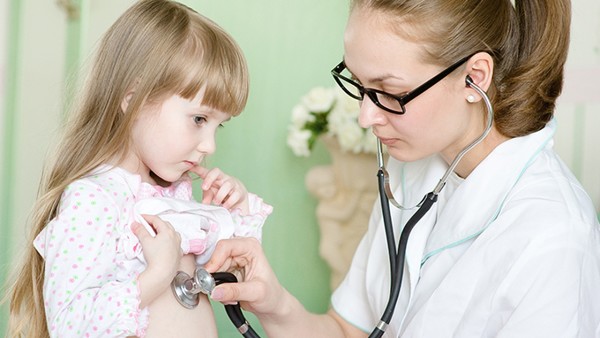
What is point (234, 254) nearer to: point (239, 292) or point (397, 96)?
point (239, 292)

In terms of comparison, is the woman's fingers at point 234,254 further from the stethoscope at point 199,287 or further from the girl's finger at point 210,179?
the girl's finger at point 210,179

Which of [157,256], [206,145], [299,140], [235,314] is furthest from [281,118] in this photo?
[157,256]

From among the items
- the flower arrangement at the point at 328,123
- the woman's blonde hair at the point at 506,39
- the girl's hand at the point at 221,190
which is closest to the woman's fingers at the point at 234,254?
the girl's hand at the point at 221,190

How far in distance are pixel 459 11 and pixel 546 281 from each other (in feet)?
1.67

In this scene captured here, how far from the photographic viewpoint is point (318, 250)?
2775 millimetres

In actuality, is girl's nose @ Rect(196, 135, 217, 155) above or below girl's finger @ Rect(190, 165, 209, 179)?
above

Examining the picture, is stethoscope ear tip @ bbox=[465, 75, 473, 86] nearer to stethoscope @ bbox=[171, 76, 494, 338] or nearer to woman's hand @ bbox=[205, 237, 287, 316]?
stethoscope @ bbox=[171, 76, 494, 338]

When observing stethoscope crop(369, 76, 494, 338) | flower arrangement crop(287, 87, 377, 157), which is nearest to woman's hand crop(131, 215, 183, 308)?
stethoscope crop(369, 76, 494, 338)

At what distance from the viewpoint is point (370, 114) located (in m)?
1.55

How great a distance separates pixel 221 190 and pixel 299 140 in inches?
34.7

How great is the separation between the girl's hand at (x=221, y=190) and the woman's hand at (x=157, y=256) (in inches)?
9.3

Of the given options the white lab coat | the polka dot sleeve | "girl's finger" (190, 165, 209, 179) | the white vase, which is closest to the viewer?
the polka dot sleeve

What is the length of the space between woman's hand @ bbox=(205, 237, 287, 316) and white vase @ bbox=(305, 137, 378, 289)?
34.3 inches

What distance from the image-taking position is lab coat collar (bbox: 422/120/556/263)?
1.57 metres
